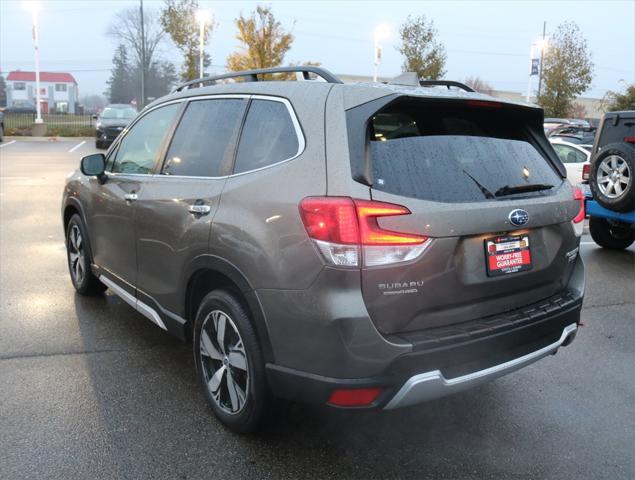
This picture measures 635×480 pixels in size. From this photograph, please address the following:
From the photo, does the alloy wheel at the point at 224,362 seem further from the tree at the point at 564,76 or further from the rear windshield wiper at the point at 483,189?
the tree at the point at 564,76

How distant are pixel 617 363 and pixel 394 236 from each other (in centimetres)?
271

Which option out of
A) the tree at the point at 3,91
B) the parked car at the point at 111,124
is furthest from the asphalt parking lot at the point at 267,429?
the tree at the point at 3,91

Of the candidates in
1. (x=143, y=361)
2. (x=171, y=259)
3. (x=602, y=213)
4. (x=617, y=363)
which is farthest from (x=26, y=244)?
(x=602, y=213)

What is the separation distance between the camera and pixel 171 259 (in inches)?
137

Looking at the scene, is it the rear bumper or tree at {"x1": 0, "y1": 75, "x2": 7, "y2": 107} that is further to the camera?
tree at {"x1": 0, "y1": 75, "x2": 7, "y2": 107}

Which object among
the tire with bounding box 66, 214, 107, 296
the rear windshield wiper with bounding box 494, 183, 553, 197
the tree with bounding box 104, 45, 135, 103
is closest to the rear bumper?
the rear windshield wiper with bounding box 494, 183, 553, 197

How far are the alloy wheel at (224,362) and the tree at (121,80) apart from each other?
3867 inches

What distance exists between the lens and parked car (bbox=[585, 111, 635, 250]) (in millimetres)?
7129

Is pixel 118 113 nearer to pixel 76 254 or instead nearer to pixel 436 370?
Result: pixel 76 254

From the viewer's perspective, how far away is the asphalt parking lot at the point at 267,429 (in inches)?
113

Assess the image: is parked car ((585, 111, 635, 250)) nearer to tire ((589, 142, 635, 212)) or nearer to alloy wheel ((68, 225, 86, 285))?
tire ((589, 142, 635, 212))

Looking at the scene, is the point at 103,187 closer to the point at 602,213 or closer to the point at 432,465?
the point at 432,465

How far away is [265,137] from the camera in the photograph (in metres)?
3.04

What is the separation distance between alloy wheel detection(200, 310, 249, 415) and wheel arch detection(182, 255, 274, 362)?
0.51ft
